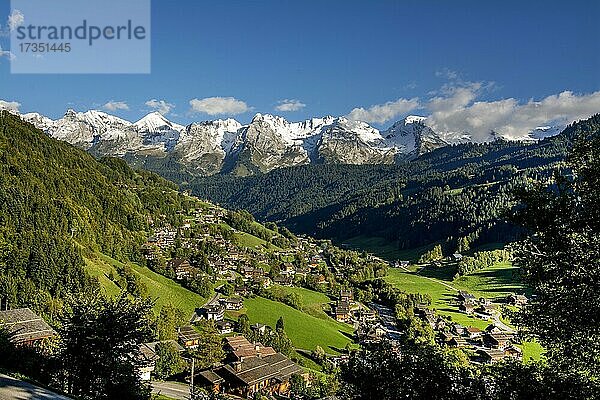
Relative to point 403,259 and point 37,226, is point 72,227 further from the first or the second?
point 403,259

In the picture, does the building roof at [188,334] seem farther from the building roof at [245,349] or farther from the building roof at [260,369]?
the building roof at [260,369]

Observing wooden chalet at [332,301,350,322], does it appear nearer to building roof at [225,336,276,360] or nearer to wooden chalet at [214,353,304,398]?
building roof at [225,336,276,360]

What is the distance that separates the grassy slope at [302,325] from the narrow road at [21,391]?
192ft

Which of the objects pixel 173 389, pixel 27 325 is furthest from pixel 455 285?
pixel 27 325

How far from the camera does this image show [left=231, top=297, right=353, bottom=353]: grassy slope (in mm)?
76250

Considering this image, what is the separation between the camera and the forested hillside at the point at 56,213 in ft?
226

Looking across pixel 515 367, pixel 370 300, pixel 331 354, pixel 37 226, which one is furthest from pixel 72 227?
pixel 515 367

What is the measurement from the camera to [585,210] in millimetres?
11844

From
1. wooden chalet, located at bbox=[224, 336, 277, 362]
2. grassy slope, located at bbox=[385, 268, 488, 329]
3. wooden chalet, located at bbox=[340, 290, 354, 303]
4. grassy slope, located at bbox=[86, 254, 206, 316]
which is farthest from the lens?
wooden chalet, located at bbox=[340, 290, 354, 303]

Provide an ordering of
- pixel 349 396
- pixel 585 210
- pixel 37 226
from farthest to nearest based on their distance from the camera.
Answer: pixel 37 226, pixel 349 396, pixel 585 210

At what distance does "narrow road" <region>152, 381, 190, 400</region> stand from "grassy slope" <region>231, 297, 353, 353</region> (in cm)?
2748

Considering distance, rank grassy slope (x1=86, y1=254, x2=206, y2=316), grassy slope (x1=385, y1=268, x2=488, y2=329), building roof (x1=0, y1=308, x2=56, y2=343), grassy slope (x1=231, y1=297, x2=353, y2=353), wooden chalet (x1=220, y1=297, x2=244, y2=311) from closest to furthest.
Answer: building roof (x1=0, y1=308, x2=56, y2=343) < grassy slope (x1=231, y1=297, x2=353, y2=353) < grassy slope (x1=86, y1=254, x2=206, y2=316) < wooden chalet (x1=220, y1=297, x2=244, y2=311) < grassy slope (x1=385, y1=268, x2=488, y2=329)

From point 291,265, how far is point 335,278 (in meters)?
15.3

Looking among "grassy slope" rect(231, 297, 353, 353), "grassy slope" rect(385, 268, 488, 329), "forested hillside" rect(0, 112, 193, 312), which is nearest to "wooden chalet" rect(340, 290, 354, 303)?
"grassy slope" rect(231, 297, 353, 353)
